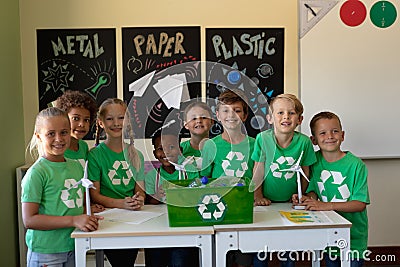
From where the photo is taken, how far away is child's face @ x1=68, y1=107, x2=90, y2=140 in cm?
238

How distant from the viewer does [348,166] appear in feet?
7.48

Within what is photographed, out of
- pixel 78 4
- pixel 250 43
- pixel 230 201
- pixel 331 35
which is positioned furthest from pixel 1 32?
pixel 331 35

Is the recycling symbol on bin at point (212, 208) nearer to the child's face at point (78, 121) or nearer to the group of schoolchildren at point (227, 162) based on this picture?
the group of schoolchildren at point (227, 162)

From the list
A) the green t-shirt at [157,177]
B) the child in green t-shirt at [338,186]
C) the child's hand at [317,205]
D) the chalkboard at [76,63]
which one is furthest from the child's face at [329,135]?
the chalkboard at [76,63]

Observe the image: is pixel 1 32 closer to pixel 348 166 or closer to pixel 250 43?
pixel 250 43

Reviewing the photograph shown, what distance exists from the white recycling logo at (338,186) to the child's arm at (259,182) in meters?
0.26

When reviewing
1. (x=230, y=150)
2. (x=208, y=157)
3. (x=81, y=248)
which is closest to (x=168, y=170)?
(x=208, y=157)

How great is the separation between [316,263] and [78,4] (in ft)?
7.32

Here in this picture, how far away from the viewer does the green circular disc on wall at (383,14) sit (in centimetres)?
338

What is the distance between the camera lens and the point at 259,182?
2.26 meters

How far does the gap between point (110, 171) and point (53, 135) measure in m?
0.43

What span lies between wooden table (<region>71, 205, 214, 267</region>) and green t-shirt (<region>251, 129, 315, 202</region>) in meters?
0.52

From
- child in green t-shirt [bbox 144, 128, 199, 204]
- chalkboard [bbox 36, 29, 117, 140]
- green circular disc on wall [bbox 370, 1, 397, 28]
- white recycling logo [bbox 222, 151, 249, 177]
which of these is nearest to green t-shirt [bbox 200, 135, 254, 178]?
white recycling logo [bbox 222, 151, 249, 177]

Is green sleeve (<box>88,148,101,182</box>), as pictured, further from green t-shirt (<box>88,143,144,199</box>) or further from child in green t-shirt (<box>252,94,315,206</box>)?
child in green t-shirt (<box>252,94,315,206</box>)
